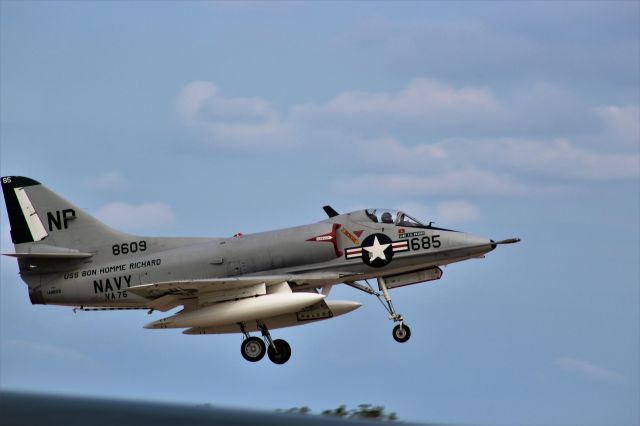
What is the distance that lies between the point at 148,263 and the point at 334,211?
485cm

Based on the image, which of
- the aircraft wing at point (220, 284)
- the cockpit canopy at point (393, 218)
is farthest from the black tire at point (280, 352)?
the cockpit canopy at point (393, 218)

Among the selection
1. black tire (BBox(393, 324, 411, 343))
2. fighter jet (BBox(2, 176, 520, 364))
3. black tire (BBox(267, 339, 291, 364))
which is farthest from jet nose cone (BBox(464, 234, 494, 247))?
black tire (BBox(267, 339, 291, 364))

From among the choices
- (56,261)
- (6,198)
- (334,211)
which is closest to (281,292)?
(334,211)

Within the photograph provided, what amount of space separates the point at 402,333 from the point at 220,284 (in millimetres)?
4434

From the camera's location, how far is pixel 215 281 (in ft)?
79.6

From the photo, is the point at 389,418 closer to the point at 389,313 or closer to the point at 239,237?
the point at 389,313

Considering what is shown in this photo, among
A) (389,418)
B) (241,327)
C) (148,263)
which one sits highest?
(148,263)

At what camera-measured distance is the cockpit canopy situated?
81.7 ft

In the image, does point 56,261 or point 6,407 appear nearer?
point 56,261

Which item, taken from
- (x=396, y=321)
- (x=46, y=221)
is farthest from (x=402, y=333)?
(x=46, y=221)

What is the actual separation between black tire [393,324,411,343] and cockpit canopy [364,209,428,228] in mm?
2432

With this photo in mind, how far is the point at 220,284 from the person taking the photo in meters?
24.5

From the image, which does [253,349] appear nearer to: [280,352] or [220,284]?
[280,352]

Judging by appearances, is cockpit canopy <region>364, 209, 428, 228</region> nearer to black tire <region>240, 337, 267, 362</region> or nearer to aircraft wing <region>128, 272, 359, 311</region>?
aircraft wing <region>128, 272, 359, 311</region>
